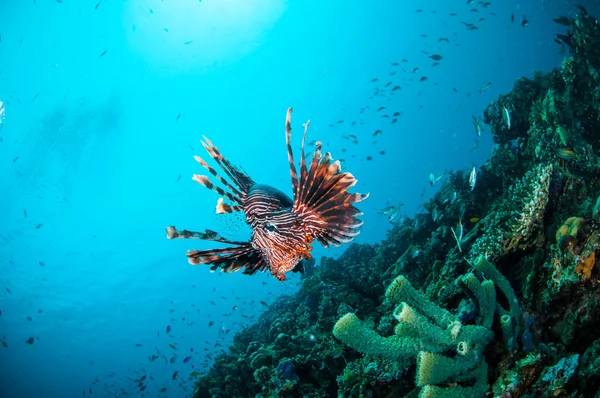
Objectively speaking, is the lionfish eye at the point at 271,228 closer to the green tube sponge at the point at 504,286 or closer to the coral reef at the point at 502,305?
the coral reef at the point at 502,305

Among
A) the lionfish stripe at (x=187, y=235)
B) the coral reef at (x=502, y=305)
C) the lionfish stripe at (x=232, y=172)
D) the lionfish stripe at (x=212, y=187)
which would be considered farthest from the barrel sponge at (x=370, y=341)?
the lionfish stripe at (x=232, y=172)

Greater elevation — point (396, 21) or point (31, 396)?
point (396, 21)

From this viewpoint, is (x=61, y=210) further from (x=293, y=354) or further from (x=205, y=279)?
(x=293, y=354)

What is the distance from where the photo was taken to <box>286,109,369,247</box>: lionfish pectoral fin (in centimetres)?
301

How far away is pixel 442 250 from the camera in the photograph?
20.9ft

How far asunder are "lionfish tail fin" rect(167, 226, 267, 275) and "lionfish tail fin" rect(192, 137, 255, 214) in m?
0.34

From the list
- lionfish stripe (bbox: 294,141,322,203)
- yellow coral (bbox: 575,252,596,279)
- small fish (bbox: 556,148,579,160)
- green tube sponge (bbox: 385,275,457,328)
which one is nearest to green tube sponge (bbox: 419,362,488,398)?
green tube sponge (bbox: 385,275,457,328)

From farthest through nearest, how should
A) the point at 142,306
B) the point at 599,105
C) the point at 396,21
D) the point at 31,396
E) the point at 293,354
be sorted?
the point at 396,21
the point at 142,306
the point at 31,396
the point at 599,105
the point at 293,354

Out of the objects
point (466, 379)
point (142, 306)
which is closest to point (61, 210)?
point (142, 306)

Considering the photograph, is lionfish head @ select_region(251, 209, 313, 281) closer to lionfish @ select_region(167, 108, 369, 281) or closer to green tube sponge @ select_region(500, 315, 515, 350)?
lionfish @ select_region(167, 108, 369, 281)

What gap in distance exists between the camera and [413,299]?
8.71 feet

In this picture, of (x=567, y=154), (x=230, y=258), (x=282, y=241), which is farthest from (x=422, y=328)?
(x=567, y=154)

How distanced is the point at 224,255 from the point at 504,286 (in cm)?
252

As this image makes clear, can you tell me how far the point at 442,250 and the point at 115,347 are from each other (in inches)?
2243
